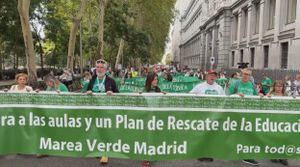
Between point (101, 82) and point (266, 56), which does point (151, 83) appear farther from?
point (266, 56)

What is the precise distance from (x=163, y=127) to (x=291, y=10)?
23.6m

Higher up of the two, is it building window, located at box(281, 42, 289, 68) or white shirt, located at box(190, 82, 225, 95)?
building window, located at box(281, 42, 289, 68)

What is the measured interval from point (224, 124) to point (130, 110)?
133cm

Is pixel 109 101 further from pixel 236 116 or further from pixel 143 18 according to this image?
pixel 143 18

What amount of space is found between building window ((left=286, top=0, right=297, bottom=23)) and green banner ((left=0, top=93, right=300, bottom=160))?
2161cm

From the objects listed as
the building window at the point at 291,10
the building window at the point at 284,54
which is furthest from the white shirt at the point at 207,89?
the building window at the point at 284,54

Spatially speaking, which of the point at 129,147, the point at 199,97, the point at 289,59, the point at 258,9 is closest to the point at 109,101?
the point at 129,147

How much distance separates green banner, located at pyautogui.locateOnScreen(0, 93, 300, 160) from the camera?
6.02 meters

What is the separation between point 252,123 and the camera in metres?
6.07

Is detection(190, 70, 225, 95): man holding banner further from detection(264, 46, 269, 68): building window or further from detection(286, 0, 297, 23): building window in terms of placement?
detection(264, 46, 269, 68): building window

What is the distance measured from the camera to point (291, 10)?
27.3 meters

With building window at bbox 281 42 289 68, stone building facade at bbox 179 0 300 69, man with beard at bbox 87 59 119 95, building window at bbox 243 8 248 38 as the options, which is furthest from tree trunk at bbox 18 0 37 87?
building window at bbox 243 8 248 38

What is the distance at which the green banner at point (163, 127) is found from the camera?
19.7ft

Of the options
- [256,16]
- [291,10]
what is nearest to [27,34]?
[291,10]
